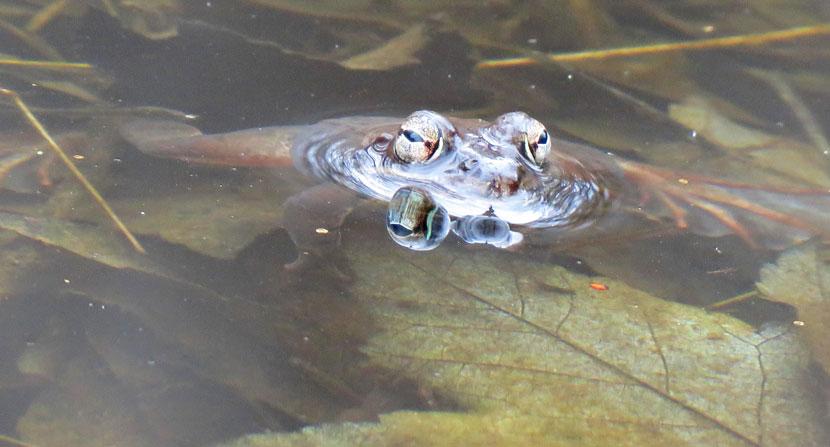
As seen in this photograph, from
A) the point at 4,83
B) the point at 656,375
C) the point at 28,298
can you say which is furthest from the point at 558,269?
the point at 4,83

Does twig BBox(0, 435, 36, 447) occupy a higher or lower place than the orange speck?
lower

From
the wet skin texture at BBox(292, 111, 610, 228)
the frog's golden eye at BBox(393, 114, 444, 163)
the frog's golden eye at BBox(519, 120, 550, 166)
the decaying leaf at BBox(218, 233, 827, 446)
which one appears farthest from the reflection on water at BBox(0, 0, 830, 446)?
the frog's golden eye at BBox(519, 120, 550, 166)

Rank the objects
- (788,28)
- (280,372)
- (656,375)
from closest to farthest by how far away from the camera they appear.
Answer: (656,375), (280,372), (788,28)

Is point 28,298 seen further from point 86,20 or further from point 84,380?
point 86,20

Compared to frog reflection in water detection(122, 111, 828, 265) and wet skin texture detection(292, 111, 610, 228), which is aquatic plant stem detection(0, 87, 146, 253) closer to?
frog reflection in water detection(122, 111, 828, 265)

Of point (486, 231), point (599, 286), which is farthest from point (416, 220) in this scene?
point (599, 286)

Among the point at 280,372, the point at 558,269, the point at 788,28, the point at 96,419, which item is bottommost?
the point at 96,419

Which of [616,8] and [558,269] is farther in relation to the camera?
[616,8]
